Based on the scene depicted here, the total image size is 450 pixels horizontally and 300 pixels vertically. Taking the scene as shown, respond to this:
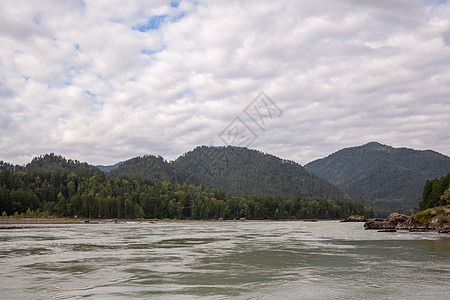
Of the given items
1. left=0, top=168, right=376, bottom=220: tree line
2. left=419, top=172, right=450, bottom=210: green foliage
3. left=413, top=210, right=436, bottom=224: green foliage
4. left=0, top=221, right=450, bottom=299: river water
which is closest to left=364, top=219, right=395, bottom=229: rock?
left=413, top=210, right=436, bottom=224: green foliage

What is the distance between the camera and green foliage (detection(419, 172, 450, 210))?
336ft

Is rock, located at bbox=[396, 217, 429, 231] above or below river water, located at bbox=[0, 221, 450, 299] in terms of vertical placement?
below

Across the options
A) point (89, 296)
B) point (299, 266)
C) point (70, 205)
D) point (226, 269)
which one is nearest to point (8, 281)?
point (89, 296)

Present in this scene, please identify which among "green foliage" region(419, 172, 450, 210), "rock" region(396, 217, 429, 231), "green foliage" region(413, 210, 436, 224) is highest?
"green foliage" region(419, 172, 450, 210)

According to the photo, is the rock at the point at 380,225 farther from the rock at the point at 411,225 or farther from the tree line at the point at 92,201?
the tree line at the point at 92,201

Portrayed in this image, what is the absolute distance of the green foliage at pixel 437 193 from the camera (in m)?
103

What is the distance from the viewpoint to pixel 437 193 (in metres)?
111

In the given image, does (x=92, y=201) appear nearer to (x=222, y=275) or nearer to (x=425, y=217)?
(x=425, y=217)

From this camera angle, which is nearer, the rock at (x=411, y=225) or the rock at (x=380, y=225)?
the rock at (x=411, y=225)

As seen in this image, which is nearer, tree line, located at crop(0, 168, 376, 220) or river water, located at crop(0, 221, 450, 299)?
river water, located at crop(0, 221, 450, 299)

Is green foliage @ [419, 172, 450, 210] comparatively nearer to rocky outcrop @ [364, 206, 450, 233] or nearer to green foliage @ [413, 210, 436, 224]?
green foliage @ [413, 210, 436, 224]

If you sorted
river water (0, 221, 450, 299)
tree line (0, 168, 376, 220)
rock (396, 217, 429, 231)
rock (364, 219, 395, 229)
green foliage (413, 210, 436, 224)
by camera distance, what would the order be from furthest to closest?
1. tree line (0, 168, 376, 220)
2. rock (364, 219, 395, 229)
3. green foliage (413, 210, 436, 224)
4. rock (396, 217, 429, 231)
5. river water (0, 221, 450, 299)

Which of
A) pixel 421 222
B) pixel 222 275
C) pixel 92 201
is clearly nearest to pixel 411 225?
pixel 421 222

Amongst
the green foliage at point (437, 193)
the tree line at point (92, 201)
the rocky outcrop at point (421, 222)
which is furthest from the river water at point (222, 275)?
the tree line at point (92, 201)
